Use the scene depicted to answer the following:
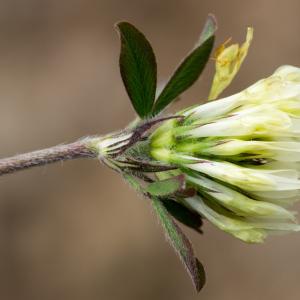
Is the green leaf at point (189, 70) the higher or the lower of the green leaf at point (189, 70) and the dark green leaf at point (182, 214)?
the higher

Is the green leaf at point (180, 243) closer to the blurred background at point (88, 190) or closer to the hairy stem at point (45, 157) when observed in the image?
the hairy stem at point (45, 157)

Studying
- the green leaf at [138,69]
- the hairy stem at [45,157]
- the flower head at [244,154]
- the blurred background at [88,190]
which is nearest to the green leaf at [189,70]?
the green leaf at [138,69]

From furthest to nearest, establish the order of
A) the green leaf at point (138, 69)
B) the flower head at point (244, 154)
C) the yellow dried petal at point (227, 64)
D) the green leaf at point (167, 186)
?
1. the yellow dried petal at point (227, 64)
2. the green leaf at point (138, 69)
3. the flower head at point (244, 154)
4. the green leaf at point (167, 186)

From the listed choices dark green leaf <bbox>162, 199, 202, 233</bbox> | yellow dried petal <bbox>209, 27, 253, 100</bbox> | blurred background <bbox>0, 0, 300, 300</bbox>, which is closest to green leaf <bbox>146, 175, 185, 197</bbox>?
dark green leaf <bbox>162, 199, 202, 233</bbox>

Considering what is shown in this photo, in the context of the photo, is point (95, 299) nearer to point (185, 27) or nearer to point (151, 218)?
point (151, 218)

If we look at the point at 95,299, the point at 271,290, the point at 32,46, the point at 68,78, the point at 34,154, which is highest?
the point at 32,46

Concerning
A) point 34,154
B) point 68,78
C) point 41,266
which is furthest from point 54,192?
point 34,154

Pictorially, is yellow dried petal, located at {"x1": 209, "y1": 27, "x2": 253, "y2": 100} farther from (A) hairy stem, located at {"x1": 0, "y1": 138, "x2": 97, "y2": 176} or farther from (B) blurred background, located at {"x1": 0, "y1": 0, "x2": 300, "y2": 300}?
(B) blurred background, located at {"x1": 0, "y1": 0, "x2": 300, "y2": 300}
